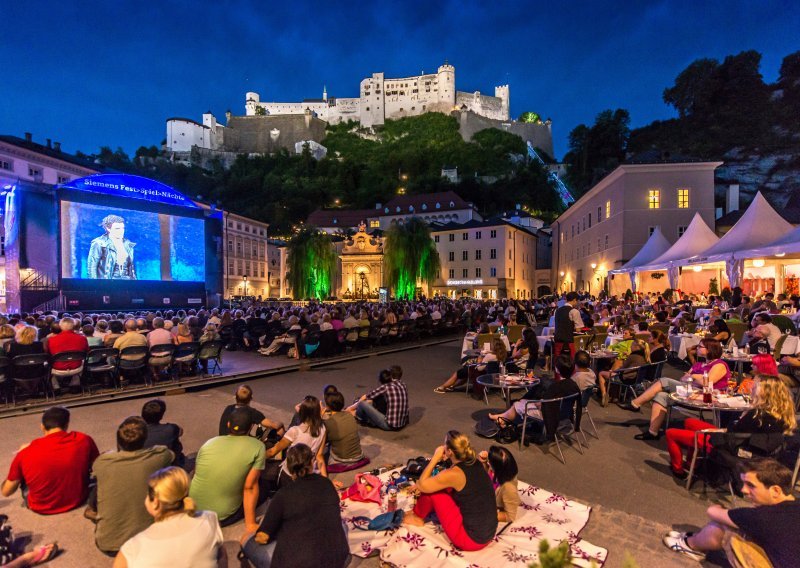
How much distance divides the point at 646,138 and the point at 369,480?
62432 mm

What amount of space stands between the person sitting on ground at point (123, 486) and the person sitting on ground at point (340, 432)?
204 centimetres

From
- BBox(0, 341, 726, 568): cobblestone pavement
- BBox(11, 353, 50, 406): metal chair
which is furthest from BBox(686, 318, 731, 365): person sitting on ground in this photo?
BBox(11, 353, 50, 406): metal chair

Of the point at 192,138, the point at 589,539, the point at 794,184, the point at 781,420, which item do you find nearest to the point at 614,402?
the point at 781,420

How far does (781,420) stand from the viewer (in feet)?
14.3

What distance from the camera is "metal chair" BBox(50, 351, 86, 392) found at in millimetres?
8250

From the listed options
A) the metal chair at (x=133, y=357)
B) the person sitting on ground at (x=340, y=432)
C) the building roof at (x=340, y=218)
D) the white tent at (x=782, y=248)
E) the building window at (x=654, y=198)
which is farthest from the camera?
the building roof at (x=340, y=218)

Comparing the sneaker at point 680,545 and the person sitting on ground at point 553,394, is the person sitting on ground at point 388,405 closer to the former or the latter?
the person sitting on ground at point 553,394

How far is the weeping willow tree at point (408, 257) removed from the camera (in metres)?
37.8

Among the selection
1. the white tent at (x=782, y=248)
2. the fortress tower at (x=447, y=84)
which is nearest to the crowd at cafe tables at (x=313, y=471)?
the white tent at (x=782, y=248)

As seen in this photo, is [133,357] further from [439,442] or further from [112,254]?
[112,254]

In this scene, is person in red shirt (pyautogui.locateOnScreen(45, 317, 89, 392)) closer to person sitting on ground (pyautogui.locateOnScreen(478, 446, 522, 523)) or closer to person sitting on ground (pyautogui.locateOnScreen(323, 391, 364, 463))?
person sitting on ground (pyautogui.locateOnScreen(323, 391, 364, 463))

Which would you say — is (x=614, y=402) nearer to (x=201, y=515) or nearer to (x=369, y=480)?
(x=369, y=480)

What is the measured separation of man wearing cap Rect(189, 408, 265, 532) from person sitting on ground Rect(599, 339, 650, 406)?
22.9ft

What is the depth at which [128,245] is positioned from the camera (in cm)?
2719
